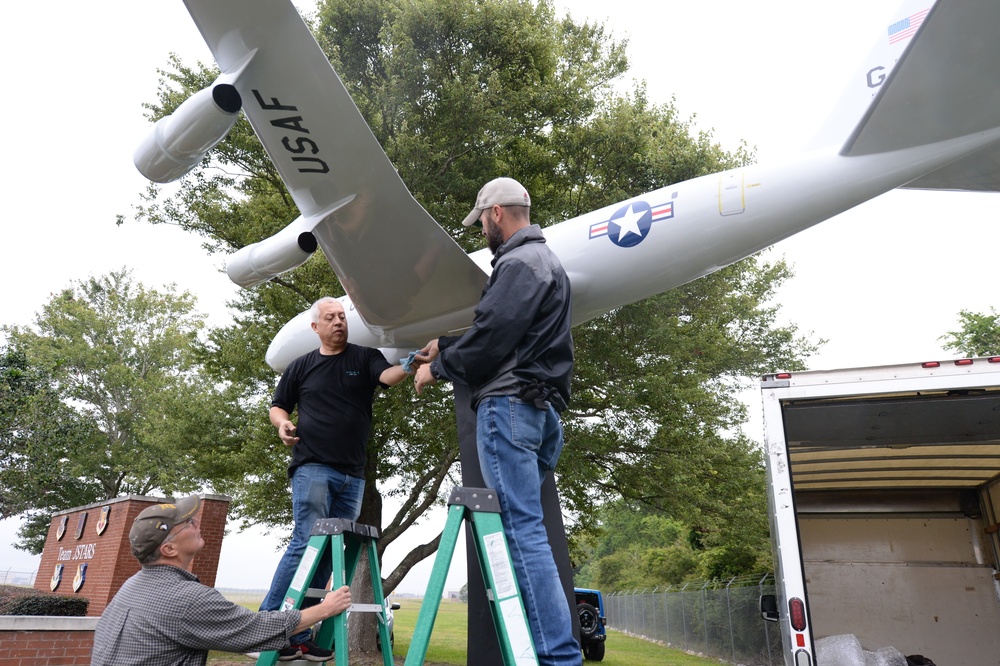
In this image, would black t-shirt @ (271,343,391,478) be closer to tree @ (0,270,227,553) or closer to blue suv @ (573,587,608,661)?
blue suv @ (573,587,608,661)

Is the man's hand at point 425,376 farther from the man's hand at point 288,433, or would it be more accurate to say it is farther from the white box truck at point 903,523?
the white box truck at point 903,523

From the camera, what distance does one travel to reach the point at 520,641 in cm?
196

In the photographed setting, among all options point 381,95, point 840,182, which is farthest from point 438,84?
point 840,182

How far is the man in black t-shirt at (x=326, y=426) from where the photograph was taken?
329cm

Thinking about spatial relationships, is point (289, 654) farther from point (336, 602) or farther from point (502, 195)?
point (502, 195)

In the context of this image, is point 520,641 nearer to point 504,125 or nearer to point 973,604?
point 973,604

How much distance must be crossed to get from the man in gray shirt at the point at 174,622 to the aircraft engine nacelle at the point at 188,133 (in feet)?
7.82

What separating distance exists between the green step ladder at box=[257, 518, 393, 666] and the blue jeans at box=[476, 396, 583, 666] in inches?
32.9

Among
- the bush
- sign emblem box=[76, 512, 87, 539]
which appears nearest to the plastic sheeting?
the bush

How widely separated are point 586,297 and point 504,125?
7.20 meters

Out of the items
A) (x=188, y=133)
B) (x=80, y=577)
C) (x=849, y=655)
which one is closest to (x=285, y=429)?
(x=188, y=133)

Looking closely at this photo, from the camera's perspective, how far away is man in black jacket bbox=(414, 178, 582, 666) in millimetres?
2094

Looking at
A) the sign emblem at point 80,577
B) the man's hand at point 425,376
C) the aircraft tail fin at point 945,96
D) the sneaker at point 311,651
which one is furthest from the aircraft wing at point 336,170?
the sign emblem at point 80,577

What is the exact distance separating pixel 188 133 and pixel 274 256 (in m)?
1.02
